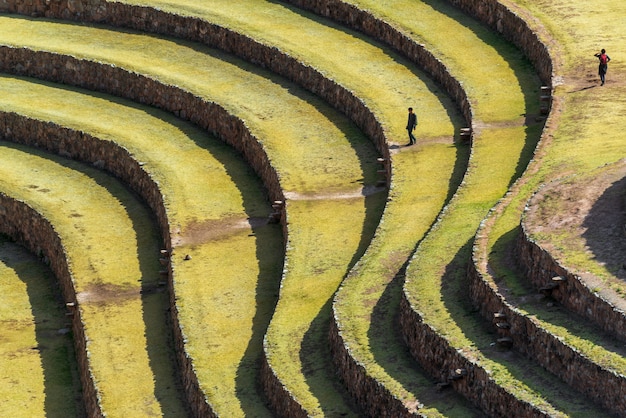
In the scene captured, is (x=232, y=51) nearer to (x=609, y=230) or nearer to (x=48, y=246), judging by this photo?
(x=48, y=246)

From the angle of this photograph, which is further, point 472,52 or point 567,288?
point 472,52

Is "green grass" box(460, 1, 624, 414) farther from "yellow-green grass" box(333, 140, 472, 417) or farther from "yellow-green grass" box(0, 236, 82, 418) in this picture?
"yellow-green grass" box(0, 236, 82, 418)

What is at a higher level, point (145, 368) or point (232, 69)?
point (232, 69)

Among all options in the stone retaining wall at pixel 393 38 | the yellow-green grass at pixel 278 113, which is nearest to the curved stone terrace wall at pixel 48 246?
the yellow-green grass at pixel 278 113

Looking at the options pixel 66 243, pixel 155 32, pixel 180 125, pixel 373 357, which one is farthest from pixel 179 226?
pixel 155 32

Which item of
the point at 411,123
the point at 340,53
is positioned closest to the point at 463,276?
the point at 411,123

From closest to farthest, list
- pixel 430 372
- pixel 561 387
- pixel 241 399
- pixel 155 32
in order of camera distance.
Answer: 1. pixel 561 387
2. pixel 430 372
3. pixel 241 399
4. pixel 155 32

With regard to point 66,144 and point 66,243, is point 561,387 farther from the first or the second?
point 66,144
